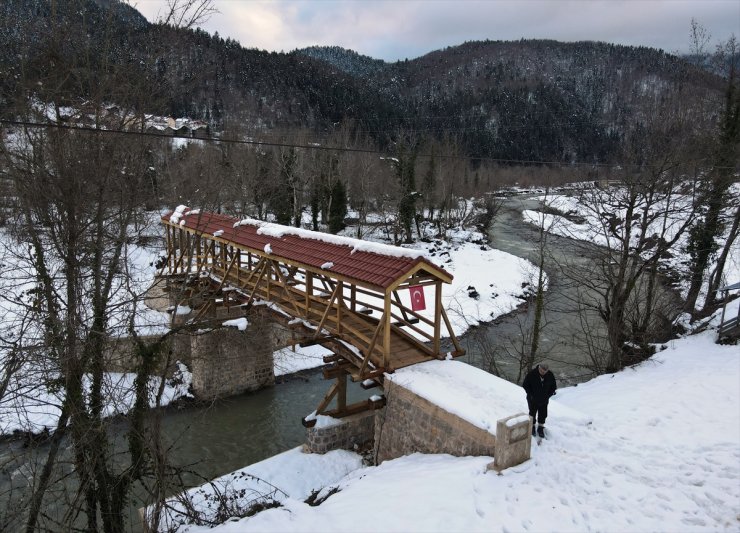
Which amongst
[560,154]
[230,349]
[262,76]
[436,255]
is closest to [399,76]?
[560,154]

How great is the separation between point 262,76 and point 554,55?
440 feet

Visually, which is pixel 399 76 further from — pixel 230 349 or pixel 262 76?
→ pixel 230 349

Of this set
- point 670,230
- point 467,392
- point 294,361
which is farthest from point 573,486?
point 670,230

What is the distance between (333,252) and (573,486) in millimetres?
6441

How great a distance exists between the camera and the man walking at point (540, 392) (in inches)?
294

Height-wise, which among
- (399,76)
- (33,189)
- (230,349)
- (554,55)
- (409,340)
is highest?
(554,55)

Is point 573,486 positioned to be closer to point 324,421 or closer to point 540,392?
point 540,392

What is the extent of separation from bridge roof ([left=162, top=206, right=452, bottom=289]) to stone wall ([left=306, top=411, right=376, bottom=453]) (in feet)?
11.8

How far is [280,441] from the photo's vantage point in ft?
45.9

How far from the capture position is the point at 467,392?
8203mm

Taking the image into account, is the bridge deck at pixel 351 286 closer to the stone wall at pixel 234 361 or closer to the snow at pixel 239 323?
the snow at pixel 239 323

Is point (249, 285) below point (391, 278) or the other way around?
below

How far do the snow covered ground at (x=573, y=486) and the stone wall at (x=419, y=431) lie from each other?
0.70 feet

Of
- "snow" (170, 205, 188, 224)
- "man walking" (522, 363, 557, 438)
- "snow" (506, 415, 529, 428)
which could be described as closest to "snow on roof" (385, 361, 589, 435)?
"man walking" (522, 363, 557, 438)
